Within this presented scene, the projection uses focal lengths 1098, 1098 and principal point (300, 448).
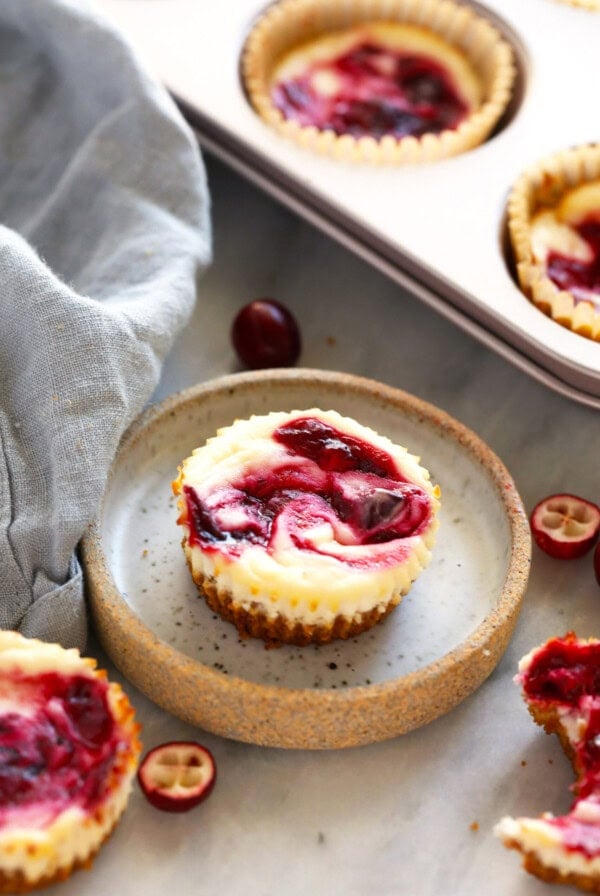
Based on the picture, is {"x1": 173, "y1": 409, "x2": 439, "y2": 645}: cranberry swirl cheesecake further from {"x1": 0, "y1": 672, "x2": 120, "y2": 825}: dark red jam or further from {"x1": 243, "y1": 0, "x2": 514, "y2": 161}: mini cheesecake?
{"x1": 243, "y1": 0, "x2": 514, "y2": 161}: mini cheesecake

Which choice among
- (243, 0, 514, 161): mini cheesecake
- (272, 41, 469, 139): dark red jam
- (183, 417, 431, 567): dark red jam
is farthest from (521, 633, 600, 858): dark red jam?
(272, 41, 469, 139): dark red jam

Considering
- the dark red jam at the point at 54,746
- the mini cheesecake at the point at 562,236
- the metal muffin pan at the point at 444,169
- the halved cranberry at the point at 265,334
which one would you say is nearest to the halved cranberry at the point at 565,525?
the metal muffin pan at the point at 444,169

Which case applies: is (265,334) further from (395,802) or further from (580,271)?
(395,802)

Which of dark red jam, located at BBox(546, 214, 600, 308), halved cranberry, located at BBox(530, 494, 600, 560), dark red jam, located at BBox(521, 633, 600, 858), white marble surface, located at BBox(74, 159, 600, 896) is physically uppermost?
dark red jam, located at BBox(546, 214, 600, 308)

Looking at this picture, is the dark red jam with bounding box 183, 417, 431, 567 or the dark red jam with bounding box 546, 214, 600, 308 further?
the dark red jam with bounding box 546, 214, 600, 308

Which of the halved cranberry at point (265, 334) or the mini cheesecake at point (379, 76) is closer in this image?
the halved cranberry at point (265, 334)

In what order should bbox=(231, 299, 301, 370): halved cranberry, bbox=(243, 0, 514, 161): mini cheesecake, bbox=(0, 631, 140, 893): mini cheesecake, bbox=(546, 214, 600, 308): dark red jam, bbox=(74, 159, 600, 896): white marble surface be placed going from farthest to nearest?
bbox=(243, 0, 514, 161): mini cheesecake → bbox=(231, 299, 301, 370): halved cranberry → bbox=(546, 214, 600, 308): dark red jam → bbox=(74, 159, 600, 896): white marble surface → bbox=(0, 631, 140, 893): mini cheesecake

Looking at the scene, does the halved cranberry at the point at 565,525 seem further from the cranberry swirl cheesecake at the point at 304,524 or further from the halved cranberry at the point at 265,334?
the halved cranberry at the point at 265,334
